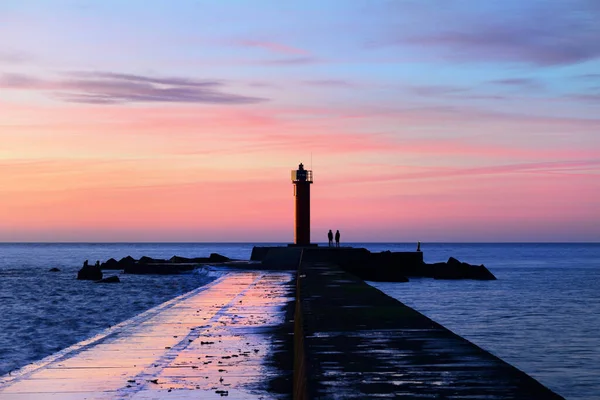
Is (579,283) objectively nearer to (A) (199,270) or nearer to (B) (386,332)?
(A) (199,270)

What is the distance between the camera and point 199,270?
2004 inches

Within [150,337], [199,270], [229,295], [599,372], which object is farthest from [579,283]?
[150,337]

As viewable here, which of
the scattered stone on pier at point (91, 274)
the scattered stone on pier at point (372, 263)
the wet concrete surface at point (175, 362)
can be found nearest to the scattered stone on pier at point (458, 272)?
the scattered stone on pier at point (372, 263)

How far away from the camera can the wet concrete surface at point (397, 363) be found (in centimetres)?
723

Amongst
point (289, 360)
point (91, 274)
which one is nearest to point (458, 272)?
point (91, 274)

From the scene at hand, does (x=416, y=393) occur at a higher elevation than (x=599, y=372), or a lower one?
higher

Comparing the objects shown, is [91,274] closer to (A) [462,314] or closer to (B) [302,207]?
(B) [302,207]

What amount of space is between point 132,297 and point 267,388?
1099 inches

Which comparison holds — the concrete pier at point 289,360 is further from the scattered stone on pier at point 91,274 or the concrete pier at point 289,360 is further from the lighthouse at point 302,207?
the scattered stone on pier at point 91,274

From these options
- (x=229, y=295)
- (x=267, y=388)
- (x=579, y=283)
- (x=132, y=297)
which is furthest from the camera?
(x=579, y=283)

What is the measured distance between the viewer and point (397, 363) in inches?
346

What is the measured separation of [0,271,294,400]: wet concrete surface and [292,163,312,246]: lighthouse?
31.6 metres

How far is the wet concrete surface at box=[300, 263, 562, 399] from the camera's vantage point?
7.23 m

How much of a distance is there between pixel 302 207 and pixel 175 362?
1587 inches
